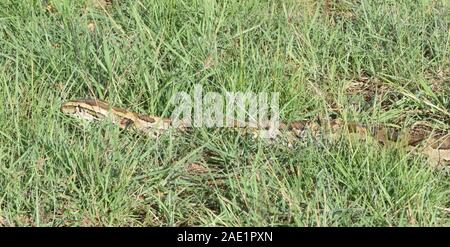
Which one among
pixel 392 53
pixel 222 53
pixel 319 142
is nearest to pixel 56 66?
pixel 222 53

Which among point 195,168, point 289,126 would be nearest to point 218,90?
point 289,126

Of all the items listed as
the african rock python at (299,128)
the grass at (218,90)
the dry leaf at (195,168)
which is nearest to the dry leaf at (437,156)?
the african rock python at (299,128)

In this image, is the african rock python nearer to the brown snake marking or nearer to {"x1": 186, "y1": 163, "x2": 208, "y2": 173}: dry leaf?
the brown snake marking

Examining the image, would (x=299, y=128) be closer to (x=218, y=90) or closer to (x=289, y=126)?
(x=289, y=126)

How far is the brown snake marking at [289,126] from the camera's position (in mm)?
5059

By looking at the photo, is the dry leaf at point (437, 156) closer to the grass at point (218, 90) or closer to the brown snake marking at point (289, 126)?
the brown snake marking at point (289, 126)

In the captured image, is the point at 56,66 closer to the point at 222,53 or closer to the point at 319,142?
the point at 222,53

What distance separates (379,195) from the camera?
177 inches

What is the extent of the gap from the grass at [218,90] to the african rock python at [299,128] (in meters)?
0.10

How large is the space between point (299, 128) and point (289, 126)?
0.10 m

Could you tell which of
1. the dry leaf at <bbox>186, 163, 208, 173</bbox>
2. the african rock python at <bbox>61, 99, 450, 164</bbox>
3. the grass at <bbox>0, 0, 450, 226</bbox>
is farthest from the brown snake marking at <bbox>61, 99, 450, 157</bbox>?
the dry leaf at <bbox>186, 163, 208, 173</bbox>

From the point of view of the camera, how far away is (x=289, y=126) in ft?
17.8
